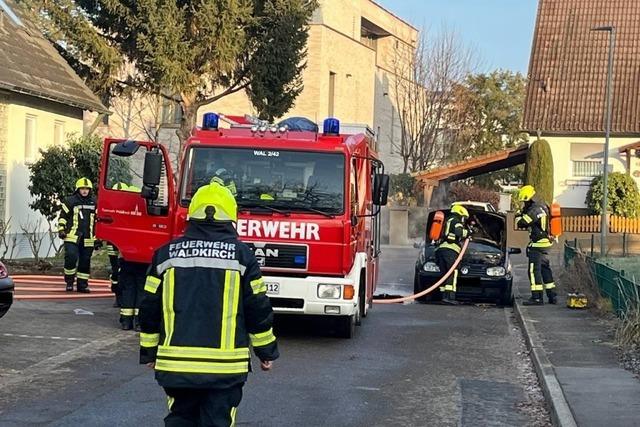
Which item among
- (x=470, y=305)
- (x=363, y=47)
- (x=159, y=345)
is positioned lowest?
(x=470, y=305)

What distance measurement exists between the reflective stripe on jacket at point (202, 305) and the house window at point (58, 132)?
67.4 feet

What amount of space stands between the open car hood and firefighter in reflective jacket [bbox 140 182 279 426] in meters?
12.7

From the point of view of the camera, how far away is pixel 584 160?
38469 mm

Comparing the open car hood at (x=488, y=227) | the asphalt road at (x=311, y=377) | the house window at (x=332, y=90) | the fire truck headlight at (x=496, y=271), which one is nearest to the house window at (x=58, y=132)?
the open car hood at (x=488, y=227)

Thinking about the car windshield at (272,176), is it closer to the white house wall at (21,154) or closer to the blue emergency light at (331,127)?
the blue emergency light at (331,127)

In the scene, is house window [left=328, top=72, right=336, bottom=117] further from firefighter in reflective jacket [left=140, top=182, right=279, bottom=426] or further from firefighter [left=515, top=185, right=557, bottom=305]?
firefighter in reflective jacket [left=140, top=182, right=279, bottom=426]

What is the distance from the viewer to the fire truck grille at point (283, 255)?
1120 centimetres

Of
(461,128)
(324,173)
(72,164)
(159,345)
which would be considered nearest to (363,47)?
(461,128)

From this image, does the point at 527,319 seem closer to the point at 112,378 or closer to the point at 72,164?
the point at 112,378

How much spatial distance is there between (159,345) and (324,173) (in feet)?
21.4

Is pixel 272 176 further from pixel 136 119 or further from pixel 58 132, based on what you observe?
pixel 136 119

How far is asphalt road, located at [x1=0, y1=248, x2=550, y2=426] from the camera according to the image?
314 inches

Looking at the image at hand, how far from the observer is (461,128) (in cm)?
4894

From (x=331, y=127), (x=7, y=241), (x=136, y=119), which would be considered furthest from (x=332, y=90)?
(x=331, y=127)
